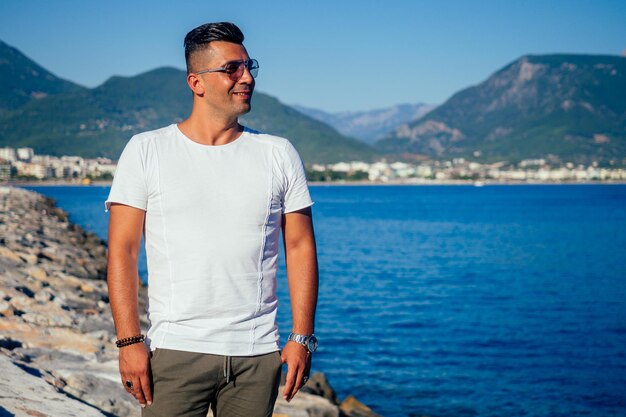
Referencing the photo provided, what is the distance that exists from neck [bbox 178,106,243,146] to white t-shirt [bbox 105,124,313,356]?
0.03m

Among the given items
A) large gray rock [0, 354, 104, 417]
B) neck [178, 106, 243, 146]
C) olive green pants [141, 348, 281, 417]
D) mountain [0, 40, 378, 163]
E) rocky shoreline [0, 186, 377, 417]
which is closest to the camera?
olive green pants [141, 348, 281, 417]

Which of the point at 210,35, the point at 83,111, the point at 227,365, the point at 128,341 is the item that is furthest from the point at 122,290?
the point at 83,111

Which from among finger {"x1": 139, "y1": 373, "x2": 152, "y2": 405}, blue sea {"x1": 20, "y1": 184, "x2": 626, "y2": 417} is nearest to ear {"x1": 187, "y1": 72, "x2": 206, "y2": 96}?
finger {"x1": 139, "y1": 373, "x2": 152, "y2": 405}

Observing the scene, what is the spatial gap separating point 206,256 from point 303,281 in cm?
38

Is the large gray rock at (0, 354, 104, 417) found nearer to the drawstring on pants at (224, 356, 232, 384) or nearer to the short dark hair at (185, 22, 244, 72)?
the drawstring on pants at (224, 356, 232, 384)

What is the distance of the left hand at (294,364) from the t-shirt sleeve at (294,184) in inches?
17.9

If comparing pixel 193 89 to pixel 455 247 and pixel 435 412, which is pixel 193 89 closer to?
pixel 435 412

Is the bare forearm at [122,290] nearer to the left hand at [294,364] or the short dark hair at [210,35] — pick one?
the left hand at [294,364]

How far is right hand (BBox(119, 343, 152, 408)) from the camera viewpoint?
2.40 m

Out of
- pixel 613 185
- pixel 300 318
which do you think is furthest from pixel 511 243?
pixel 613 185

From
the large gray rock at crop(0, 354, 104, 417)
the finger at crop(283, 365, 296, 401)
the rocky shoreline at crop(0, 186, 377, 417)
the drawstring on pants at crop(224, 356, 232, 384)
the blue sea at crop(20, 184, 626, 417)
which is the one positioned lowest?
the blue sea at crop(20, 184, 626, 417)

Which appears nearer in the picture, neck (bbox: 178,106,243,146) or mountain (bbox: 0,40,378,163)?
neck (bbox: 178,106,243,146)

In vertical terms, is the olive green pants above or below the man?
below

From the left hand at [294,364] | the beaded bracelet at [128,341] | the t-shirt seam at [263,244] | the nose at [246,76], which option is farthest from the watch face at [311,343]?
the nose at [246,76]
